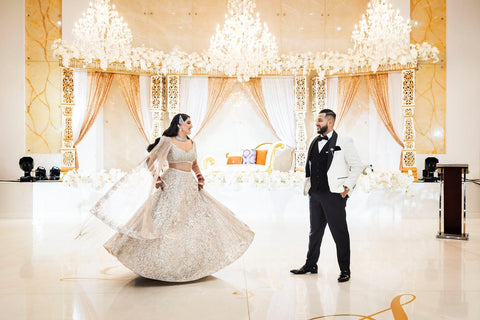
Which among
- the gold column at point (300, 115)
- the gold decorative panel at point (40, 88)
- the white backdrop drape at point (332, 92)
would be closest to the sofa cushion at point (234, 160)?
the gold column at point (300, 115)

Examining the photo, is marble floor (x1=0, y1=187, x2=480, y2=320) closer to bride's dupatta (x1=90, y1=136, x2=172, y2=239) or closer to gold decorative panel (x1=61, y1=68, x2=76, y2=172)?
bride's dupatta (x1=90, y1=136, x2=172, y2=239)

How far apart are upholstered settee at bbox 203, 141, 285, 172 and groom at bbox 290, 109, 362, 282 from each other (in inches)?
217

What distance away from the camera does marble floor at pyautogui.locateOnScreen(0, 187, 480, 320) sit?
9.98ft

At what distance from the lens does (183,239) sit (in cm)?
379

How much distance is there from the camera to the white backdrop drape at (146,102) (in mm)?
10617

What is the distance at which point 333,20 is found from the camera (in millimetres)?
11133

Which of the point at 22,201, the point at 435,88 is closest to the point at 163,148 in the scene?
the point at 22,201

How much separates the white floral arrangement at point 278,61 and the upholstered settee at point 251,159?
1886mm

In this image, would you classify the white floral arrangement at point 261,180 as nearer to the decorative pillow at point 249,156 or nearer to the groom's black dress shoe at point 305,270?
the decorative pillow at point 249,156

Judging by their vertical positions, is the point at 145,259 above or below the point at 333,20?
below

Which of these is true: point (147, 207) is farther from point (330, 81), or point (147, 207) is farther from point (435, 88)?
point (435, 88)

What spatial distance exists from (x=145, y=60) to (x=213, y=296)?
25.1 feet

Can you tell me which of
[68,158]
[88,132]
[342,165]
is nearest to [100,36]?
[88,132]

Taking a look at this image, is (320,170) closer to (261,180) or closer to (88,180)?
(261,180)
